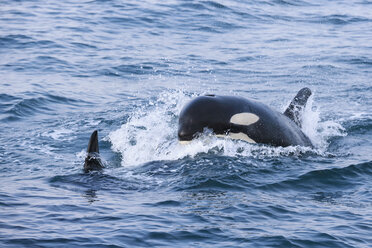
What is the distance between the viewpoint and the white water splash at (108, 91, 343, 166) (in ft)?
40.1

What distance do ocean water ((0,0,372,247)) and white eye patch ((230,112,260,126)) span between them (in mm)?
436

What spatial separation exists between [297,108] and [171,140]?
2.78 meters

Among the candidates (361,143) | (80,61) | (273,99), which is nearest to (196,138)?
(361,143)

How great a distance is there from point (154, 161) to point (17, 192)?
274 centimetres

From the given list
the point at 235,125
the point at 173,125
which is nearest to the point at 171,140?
the point at 173,125

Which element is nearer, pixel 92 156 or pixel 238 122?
pixel 92 156

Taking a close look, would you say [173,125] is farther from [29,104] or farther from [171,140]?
[29,104]

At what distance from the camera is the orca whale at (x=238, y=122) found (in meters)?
11.4

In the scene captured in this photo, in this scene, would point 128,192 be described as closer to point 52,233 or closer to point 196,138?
point 196,138

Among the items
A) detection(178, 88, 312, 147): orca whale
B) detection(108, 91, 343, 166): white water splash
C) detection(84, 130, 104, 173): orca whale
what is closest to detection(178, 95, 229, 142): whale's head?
detection(178, 88, 312, 147): orca whale

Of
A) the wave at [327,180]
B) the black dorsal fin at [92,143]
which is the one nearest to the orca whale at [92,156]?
the black dorsal fin at [92,143]

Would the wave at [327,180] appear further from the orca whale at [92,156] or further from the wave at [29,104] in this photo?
the wave at [29,104]

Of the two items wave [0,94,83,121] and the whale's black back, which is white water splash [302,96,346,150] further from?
wave [0,94,83,121]

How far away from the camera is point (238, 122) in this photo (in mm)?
11945
